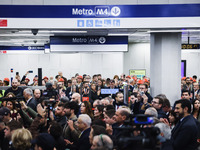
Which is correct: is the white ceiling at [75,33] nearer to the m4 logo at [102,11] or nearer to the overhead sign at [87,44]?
the overhead sign at [87,44]

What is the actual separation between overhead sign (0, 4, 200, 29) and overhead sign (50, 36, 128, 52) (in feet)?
11.8

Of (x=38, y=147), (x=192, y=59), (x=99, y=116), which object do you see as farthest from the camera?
(x=192, y=59)

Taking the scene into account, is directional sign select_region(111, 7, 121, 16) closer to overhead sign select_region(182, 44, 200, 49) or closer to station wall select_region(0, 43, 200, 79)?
overhead sign select_region(182, 44, 200, 49)

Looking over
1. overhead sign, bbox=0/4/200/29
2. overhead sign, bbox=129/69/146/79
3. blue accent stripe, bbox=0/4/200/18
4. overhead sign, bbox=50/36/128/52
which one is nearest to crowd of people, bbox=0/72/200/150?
overhead sign, bbox=0/4/200/29

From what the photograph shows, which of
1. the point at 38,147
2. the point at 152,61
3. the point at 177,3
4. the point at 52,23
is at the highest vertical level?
the point at 177,3

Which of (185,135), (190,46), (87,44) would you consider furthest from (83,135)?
(190,46)

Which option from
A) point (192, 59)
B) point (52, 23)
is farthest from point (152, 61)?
point (192, 59)

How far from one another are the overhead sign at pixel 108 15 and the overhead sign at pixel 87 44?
361 centimetres

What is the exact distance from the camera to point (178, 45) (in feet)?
31.3

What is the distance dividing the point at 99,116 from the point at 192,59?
18558 mm

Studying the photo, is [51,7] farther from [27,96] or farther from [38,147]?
[38,147]

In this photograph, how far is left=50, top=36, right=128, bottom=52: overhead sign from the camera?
12328 mm

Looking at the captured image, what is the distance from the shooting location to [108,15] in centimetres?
875

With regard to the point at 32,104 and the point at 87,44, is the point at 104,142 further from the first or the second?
the point at 87,44
